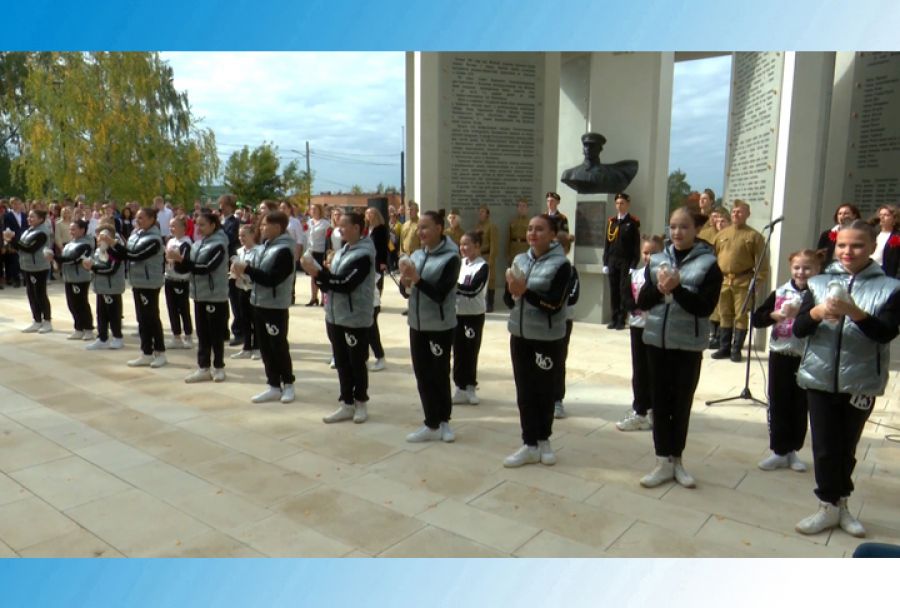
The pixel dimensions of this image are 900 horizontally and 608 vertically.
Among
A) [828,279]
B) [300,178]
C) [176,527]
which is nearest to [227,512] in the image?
[176,527]

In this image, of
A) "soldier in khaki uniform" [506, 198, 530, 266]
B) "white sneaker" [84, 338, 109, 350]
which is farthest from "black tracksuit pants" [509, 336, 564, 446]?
"soldier in khaki uniform" [506, 198, 530, 266]

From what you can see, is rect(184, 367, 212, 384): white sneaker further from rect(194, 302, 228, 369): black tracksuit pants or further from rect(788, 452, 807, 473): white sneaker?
rect(788, 452, 807, 473): white sneaker

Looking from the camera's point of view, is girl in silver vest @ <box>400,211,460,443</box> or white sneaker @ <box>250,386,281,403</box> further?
white sneaker @ <box>250,386,281,403</box>

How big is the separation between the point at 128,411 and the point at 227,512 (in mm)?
2498

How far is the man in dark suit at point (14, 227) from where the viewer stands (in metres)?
13.7

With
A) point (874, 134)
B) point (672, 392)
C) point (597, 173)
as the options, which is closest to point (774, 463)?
point (672, 392)

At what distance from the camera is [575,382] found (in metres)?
6.69

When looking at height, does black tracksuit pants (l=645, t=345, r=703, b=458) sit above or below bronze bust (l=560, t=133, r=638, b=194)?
below

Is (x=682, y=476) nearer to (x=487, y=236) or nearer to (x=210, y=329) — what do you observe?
(x=210, y=329)

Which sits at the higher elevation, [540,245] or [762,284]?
[540,245]

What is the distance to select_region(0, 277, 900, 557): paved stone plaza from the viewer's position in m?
3.42

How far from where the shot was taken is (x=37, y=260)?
29.3 feet

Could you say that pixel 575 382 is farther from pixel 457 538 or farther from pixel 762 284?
pixel 457 538

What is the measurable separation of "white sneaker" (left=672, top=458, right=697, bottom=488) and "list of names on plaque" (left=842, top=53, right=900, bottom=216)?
5809 millimetres
